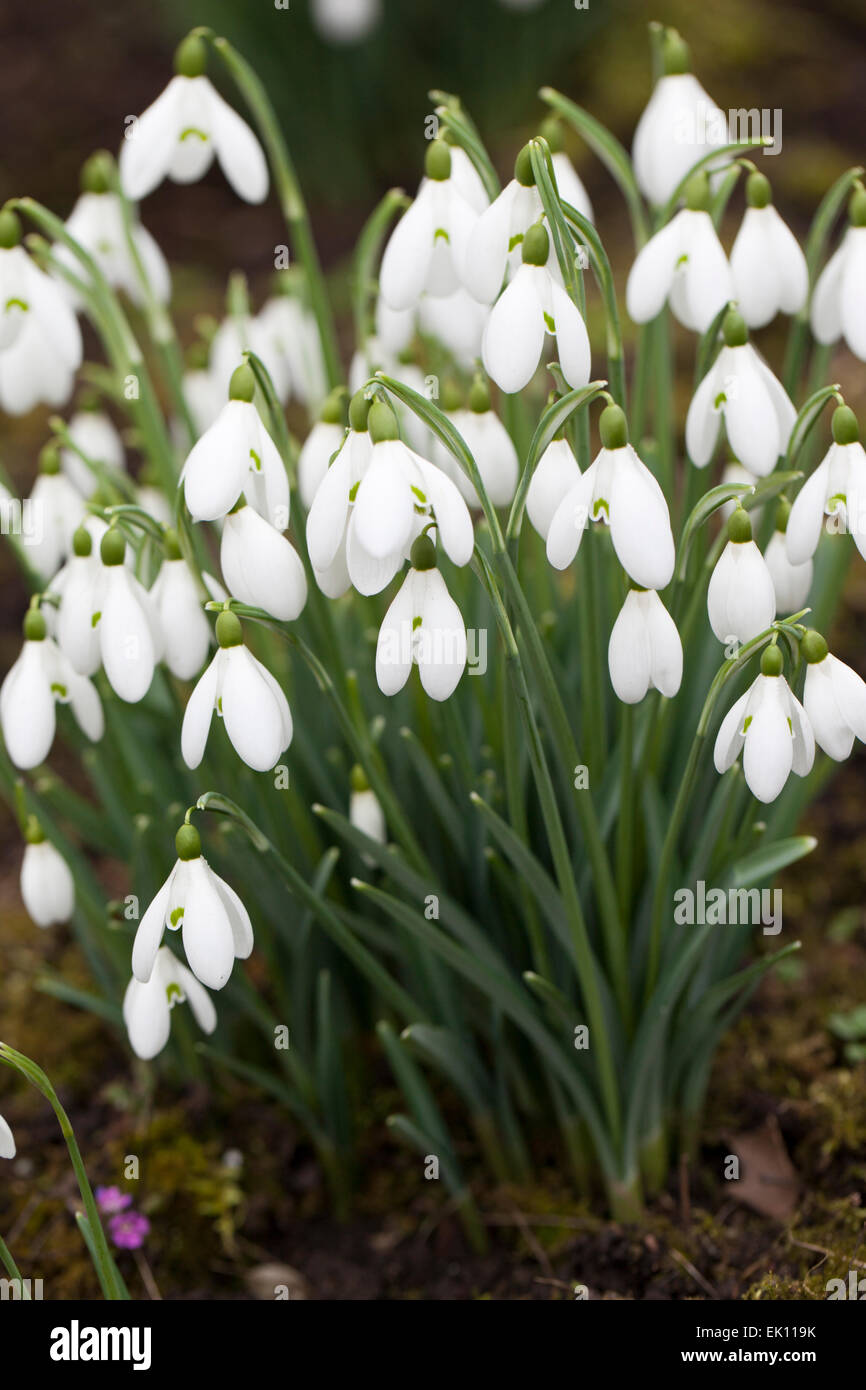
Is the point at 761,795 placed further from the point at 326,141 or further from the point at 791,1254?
the point at 326,141

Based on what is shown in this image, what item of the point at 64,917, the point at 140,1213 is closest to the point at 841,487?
the point at 64,917

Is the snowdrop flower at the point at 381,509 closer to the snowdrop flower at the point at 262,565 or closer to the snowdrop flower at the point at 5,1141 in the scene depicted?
the snowdrop flower at the point at 262,565

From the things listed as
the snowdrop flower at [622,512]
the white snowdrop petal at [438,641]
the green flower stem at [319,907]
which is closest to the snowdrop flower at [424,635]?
the white snowdrop petal at [438,641]

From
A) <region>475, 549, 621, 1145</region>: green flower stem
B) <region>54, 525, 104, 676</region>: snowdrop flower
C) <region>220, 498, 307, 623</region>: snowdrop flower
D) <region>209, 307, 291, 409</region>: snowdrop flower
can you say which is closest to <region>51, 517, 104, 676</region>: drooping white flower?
<region>54, 525, 104, 676</region>: snowdrop flower

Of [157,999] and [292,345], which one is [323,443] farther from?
[157,999]

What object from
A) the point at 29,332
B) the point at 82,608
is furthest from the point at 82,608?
the point at 29,332
